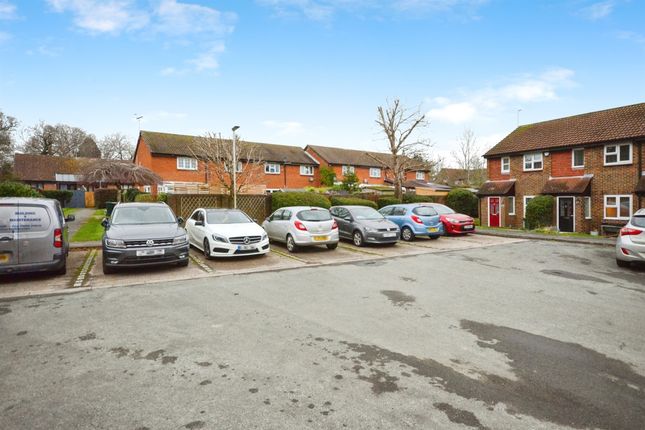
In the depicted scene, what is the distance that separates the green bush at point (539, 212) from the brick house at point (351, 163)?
19.6 meters

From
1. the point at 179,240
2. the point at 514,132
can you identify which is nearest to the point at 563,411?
the point at 179,240

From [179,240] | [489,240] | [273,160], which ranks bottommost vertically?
[489,240]

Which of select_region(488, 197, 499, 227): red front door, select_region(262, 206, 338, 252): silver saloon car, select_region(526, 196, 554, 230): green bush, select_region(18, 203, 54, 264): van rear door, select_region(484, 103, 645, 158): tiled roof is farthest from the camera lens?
select_region(488, 197, 499, 227): red front door

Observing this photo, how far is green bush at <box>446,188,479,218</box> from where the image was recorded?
30.7 meters

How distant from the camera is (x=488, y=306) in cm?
653

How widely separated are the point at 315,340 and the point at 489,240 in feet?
46.1

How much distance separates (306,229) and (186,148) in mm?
25248

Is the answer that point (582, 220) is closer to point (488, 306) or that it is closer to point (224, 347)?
point (488, 306)

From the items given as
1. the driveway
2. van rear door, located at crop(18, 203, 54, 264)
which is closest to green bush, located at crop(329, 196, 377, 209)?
the driveway

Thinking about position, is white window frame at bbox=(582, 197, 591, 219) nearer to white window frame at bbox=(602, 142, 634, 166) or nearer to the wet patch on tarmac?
white window frame at bbox=(602, 142, 634, 166)

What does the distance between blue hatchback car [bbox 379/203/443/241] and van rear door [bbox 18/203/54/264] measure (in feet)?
40.2

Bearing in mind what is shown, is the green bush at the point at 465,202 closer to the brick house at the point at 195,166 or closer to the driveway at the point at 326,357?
the brick house at the point at 195,166

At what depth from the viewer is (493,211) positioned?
27188 millimetres

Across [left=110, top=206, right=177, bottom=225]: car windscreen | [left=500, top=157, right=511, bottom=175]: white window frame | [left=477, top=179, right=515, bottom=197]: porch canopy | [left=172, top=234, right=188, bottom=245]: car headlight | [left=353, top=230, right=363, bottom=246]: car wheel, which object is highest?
[left=500, top=157, right=511, bottom=175]: white window frame
